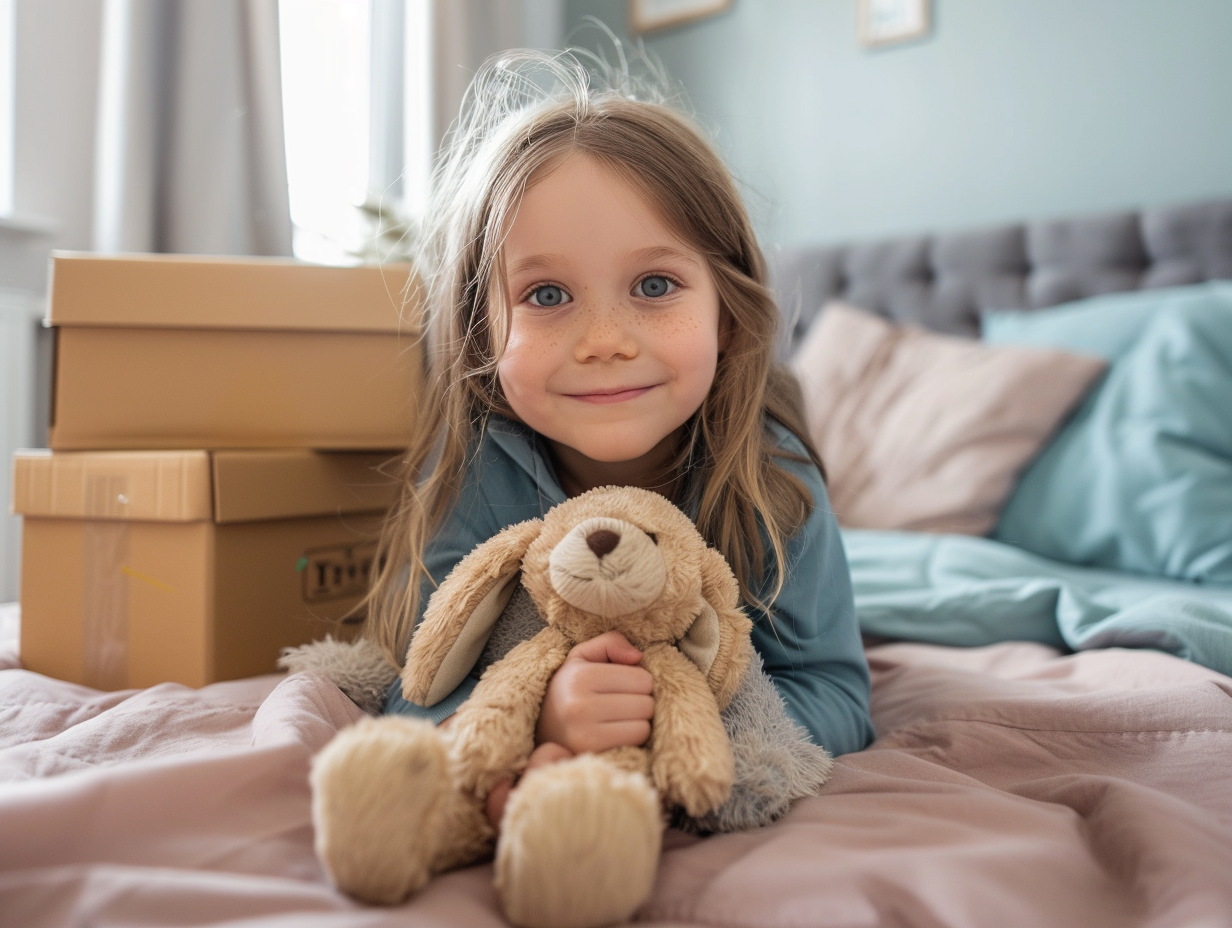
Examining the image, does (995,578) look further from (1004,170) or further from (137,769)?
(1004,170)

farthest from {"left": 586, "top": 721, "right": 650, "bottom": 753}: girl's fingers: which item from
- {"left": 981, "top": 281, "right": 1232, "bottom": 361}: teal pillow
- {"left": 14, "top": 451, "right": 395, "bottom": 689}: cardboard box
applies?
{"left": 981, "top": 281, "right": 1232, "bottom": 361}: teal pillow

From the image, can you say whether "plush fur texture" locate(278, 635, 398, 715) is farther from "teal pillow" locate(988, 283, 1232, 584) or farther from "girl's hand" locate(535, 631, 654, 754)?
"teal pillow" locate(988, 283, 1232, 584)

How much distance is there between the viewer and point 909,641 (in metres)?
1.13

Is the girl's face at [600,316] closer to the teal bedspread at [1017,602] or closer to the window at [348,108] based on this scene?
the teal bedspread at [1017,602]

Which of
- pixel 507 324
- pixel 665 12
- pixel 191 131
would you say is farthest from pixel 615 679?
pixel 665 12

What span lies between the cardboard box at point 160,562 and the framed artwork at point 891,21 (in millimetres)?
1814

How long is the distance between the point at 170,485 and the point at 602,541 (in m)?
0.56

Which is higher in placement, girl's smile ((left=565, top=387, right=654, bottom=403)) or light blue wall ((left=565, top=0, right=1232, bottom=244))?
light blue wall ((left=565, top=0, right=1232, bottom=244))

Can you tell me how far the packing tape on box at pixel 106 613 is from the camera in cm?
100

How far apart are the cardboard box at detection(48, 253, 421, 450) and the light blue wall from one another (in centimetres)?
103

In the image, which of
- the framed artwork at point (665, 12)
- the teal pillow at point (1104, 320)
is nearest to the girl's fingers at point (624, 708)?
the teal pillow at point (1104, 320)

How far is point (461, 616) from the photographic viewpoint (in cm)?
67

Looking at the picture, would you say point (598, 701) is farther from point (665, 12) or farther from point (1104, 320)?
point (665, 12)

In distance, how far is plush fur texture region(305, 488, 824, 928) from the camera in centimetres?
47
